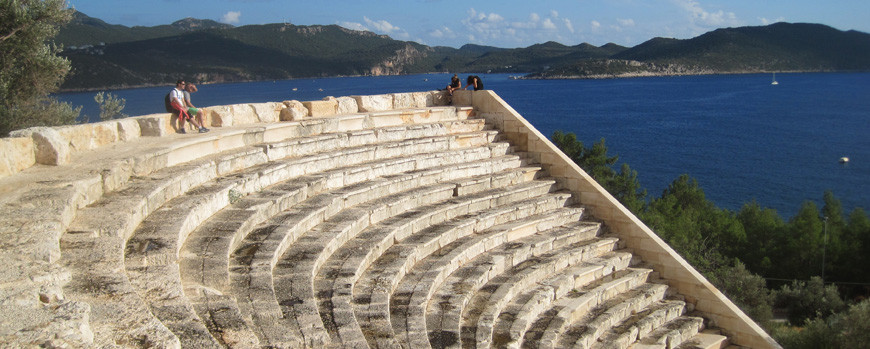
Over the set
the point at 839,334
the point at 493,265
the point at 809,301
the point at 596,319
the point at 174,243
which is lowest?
the point at 809,301

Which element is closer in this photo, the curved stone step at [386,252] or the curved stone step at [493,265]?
the curved stone step at [386,252]

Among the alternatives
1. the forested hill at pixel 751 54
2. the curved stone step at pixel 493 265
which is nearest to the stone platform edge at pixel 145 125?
the curved stone step at pixel 493 265

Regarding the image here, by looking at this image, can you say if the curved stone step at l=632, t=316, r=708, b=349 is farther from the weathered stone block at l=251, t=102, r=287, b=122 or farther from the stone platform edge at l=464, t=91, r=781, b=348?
the weathered stone block at l=251, t=102, r=287, b=122

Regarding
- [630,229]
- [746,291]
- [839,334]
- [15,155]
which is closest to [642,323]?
[630,229]

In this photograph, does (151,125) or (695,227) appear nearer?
(151,125)

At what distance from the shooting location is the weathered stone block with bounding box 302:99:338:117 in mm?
10484

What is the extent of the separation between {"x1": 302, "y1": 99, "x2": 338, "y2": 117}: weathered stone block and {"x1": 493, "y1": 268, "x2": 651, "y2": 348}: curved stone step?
464 cm

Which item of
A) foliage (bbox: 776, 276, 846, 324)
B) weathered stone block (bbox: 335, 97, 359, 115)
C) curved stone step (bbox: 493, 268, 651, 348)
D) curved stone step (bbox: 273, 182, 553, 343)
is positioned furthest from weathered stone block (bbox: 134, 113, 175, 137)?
foliage (bbox: 776, 276, 846, 324)

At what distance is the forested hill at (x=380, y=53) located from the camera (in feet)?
347

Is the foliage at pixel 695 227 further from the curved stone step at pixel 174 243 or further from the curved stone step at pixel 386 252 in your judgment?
the curved stone step at pixel 174 243

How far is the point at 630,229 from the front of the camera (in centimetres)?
1033

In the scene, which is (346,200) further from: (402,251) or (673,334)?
(673,334)

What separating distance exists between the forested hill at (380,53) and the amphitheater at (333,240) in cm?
8536

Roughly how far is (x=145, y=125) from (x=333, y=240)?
314cm
